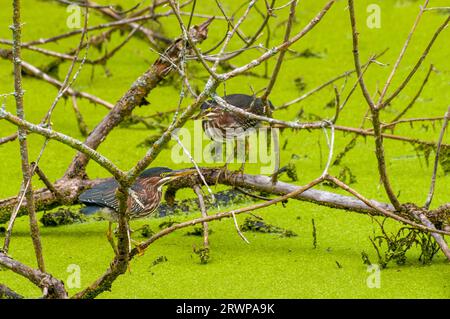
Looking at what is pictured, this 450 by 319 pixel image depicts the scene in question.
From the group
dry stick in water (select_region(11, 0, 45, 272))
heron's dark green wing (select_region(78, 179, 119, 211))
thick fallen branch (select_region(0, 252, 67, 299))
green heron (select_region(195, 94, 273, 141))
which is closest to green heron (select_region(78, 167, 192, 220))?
heron's dark green wing (select_region(78, 179, 119, 211))

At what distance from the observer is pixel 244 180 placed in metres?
4.00

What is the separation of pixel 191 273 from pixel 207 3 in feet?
13.8

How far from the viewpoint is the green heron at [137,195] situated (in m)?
3.73

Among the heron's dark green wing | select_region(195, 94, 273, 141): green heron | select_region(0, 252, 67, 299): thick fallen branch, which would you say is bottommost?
select_region(0, 252, 67, 299): thick fallen branch

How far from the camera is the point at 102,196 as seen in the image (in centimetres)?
377

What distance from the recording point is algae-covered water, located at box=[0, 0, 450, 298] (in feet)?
11.3

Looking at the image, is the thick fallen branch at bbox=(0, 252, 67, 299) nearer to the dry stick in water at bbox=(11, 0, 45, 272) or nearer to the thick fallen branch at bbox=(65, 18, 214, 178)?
the dry stick in water at bbox=(11, 0, 45, 272)

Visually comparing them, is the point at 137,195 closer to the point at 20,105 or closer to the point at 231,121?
the point at 231,121

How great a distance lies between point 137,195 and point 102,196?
0.16 metres

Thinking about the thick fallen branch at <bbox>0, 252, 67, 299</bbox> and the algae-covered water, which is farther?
the algae-covered water

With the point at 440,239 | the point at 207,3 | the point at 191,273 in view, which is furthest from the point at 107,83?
the point at 440,239

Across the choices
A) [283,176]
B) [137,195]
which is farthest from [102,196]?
[283,176]
